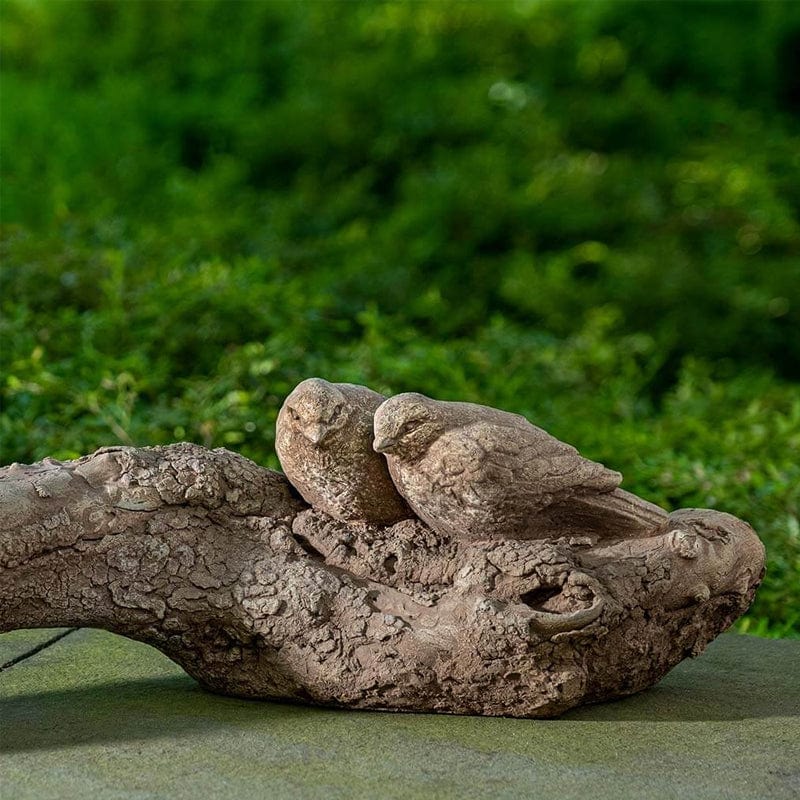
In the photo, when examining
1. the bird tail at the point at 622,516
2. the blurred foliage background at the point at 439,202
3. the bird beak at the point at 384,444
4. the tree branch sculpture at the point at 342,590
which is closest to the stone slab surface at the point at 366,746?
the tree branch sculpture at the point at 342,590

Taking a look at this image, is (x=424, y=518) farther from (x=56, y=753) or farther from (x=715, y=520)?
(x=56, y=753)

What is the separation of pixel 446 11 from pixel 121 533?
5.66 meters

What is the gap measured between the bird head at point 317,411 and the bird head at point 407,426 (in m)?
0.08

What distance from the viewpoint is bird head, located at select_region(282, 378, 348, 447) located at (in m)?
1.98

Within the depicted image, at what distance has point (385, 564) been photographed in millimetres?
2025

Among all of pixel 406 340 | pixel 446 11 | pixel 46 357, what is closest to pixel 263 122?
pixel 446 11

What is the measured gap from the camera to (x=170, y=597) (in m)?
1.96

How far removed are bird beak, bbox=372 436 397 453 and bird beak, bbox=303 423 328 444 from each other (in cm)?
9

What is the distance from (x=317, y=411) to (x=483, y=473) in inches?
11.1

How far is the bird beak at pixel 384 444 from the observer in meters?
1.93

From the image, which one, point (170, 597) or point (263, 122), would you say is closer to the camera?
point (170, 597)

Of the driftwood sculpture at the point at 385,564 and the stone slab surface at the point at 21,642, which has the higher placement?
the driftwood sculpture at the point at 385,564

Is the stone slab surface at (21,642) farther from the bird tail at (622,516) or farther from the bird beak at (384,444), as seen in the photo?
the bird tail at (622,516)

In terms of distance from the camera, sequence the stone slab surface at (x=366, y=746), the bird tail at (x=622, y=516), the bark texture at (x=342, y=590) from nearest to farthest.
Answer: the stone slab surface at (x=366, y=746), the bark texture at (x=342, y=590), the bird tail at (x=622, y=516)
